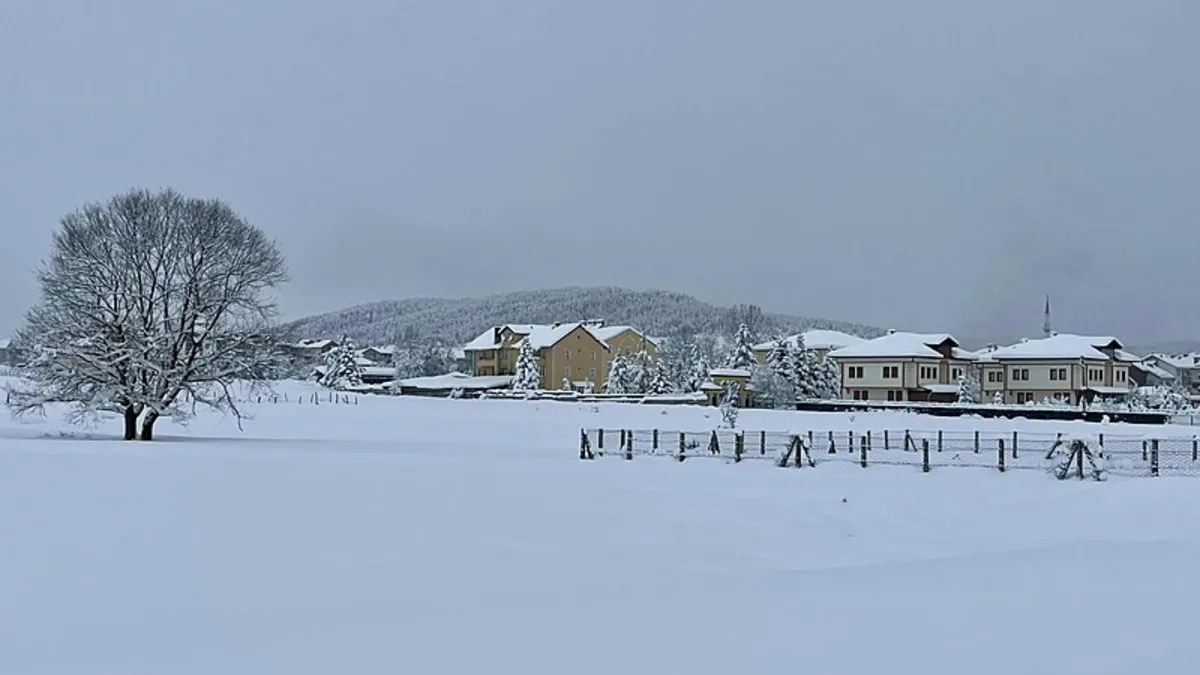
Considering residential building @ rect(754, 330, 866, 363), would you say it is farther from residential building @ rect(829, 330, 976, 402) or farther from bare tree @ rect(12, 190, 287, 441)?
bare tree @ rect(12, 190, 287, 441)

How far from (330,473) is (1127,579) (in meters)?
15.4

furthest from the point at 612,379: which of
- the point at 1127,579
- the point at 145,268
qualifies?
the point at 1127,579

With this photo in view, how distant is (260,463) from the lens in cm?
2377

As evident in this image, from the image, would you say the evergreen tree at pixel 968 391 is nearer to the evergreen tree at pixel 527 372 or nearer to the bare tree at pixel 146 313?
the evergreen tree at pixel 527 372

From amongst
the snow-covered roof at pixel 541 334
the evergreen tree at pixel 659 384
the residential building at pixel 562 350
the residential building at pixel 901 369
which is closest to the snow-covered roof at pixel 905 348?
the residential building at pixel 901 369

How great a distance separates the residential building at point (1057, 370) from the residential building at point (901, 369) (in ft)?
9.80

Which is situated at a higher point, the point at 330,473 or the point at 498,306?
the point at 498,306

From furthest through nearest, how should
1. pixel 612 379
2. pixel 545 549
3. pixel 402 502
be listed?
pixel 612 379 → pixel 402 502 → pixel 545 549

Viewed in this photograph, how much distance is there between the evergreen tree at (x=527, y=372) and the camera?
84750 mm

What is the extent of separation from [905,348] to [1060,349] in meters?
10.6

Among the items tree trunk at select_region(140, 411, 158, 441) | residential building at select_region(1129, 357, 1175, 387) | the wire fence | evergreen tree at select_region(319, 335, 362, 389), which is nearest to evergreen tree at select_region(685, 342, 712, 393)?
evergreen tree at select_region(319, 335, 362, 389)

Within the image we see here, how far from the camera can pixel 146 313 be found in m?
34.4

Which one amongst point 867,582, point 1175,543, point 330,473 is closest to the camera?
point 867,582

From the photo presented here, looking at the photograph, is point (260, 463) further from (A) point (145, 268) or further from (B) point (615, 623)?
(B) point (615, 623)
